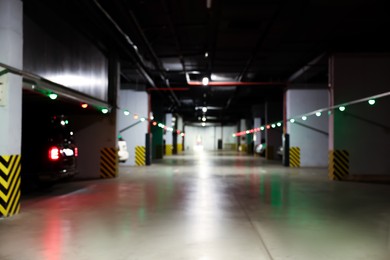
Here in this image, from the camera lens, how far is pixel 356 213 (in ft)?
26.6

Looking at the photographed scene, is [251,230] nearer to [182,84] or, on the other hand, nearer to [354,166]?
[354,166]

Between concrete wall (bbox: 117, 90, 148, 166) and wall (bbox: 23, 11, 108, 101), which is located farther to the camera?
concrete wall (bbox: 117, 90, 148, 166)

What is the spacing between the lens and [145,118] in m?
21.9

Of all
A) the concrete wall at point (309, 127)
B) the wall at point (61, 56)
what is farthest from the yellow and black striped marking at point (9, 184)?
the concrete wall at point (309, 127)

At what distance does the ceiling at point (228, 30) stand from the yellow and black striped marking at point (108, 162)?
333 centimetres

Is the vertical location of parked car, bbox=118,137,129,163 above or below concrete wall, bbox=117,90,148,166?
below

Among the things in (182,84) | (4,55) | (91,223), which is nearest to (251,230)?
(91,223)

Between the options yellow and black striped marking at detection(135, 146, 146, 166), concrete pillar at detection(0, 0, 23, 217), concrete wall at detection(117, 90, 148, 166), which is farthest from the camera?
yellow and black striped marking at detection(135, 146, 146, 166)

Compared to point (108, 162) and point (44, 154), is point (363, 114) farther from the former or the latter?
point (44, 154)

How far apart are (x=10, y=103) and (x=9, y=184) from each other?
1451mm

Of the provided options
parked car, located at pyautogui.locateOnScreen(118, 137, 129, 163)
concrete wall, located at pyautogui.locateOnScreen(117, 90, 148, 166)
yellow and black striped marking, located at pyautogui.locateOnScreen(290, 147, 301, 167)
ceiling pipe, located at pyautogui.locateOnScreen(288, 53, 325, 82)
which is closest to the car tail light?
parked car, located at pyautogui.locateOnScreen(118, 137, 129, 163)

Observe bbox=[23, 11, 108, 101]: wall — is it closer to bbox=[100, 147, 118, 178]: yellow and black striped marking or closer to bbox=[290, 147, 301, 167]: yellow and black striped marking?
bbox=[100, 147, 118, 178]: yellow and black striped marking

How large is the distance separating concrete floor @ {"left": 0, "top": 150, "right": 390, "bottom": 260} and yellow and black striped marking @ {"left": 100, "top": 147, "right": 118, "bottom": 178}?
10.9 ft

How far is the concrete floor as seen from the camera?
520 cm
